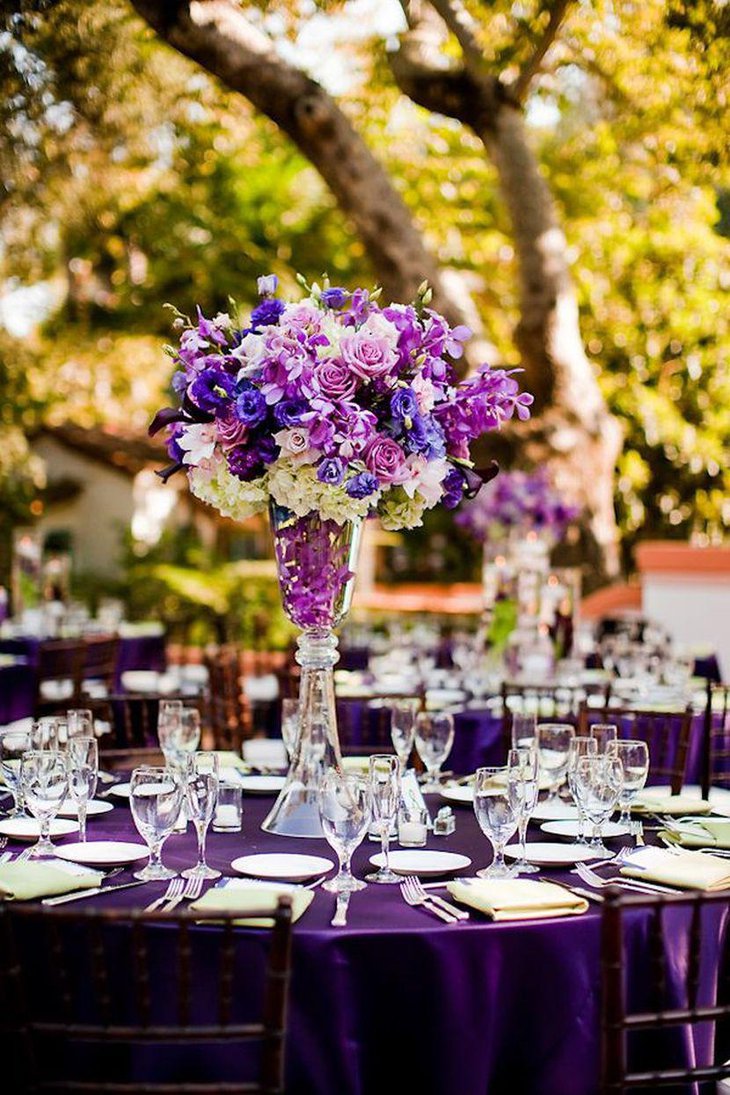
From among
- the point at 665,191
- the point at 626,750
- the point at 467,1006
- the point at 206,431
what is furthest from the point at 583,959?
the point at 665,191

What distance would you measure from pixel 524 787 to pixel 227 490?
100 cm

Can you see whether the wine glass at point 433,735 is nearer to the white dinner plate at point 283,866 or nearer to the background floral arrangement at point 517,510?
the white dinner plate at point 283,866

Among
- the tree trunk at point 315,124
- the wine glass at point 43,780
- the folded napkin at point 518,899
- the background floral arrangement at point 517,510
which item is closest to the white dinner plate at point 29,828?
the wine glass at point 43,780

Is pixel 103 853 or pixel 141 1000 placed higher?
pixel 103 853

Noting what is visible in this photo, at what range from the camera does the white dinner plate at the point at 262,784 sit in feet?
12.0

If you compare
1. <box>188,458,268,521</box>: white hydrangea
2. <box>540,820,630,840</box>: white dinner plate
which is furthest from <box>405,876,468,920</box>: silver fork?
<box>188,458,268,521</box>: white hydrangea

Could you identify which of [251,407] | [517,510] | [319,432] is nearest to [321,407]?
[319,432]

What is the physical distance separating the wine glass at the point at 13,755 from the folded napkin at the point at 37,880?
0.82 ft

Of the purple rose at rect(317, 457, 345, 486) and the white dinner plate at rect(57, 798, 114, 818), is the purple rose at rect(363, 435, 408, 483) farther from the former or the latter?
the white dinner plate at rect(57, 798, 114, 818)

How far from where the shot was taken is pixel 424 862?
2881 mm

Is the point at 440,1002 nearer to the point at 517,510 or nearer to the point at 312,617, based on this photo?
the point at 312,617

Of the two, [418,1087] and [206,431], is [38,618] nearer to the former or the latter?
[206,431]

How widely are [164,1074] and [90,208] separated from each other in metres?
11.1

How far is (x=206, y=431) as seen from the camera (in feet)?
10.3
